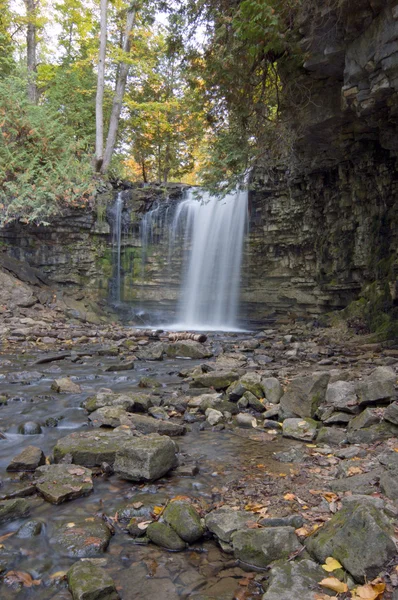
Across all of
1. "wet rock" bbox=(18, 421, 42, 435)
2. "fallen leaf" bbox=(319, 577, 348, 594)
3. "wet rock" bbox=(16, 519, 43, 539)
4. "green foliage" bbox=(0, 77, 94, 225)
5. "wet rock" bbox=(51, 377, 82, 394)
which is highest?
"green foliage" bbox=(0, 77, 94, 225)

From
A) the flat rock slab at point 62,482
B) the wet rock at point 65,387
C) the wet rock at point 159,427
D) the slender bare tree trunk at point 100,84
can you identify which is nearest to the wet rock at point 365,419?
the wet rock at point 159,427

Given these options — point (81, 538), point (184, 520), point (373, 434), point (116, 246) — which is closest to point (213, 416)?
point (373, 434)

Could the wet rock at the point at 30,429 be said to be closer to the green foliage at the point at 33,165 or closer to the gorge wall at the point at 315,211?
the gorge wall at the point at 315,211

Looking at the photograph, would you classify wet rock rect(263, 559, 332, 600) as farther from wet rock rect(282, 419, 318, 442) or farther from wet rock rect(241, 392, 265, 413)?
wet rock rect(241, 392, 265, 413)

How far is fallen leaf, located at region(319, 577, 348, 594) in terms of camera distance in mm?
2102

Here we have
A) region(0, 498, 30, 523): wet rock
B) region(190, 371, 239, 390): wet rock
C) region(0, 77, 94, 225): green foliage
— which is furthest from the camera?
region(0, 77, 94, 225): green foliage

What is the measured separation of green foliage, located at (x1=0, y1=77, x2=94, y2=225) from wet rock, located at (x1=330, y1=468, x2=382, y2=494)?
47.2ft

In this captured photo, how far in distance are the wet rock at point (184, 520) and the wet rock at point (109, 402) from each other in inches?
104

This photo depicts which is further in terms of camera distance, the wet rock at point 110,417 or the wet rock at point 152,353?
the wet rock at point 152,353

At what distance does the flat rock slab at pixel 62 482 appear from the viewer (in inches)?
132

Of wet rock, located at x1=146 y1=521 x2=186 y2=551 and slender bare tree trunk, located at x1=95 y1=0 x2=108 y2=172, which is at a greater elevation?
slender bare tree trunk, located at x1=95 y1=0 x2=108 y2=172

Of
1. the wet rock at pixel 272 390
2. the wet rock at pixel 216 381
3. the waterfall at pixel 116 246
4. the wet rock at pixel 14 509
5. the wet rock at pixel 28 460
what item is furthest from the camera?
the waterfall at pixel 116 246

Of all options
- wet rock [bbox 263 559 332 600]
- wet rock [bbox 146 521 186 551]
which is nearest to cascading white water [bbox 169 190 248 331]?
wet rock [bbox 146 521 186 551]

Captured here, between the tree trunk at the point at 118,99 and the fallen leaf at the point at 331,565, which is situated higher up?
the tree trunk at the point at 118,99
